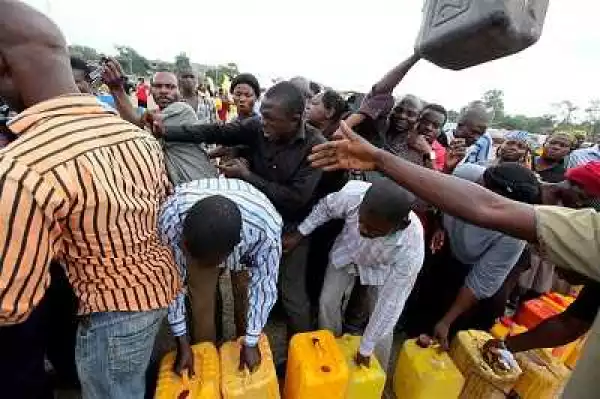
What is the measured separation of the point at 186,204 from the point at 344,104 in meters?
1.80

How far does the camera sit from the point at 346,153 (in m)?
1.36

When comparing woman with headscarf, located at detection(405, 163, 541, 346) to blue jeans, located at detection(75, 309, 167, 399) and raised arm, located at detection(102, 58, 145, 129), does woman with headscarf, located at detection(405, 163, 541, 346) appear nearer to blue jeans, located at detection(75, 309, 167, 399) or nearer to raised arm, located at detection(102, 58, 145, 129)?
blue jeans, located at detection(75, 309, 167, 399)

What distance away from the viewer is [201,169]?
7.89 ft

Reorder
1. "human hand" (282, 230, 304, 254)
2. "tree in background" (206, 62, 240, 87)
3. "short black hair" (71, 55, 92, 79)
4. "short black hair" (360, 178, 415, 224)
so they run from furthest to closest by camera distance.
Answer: "tree in background" (206, 62, 240, 87) → "short black hair" (71, 55, 92, 79) → "human hand" (282, 230, 304, 254) → "short black hair" (360, 178, 415, 224)

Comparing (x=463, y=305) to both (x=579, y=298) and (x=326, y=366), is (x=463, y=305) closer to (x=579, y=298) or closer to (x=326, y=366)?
(x=579, y=298)

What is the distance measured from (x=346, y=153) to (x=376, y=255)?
960mm

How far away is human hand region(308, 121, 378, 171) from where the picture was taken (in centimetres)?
131

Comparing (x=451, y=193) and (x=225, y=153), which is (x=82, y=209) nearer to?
(x=451, y=193)

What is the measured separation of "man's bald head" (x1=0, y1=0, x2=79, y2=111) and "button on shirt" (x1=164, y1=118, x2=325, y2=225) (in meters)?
1.09

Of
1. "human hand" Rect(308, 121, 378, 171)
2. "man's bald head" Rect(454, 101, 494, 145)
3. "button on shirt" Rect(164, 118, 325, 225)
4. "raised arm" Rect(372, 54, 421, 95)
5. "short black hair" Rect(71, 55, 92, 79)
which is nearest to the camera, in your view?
"human hand" Rect(308, 121, 378, 171)

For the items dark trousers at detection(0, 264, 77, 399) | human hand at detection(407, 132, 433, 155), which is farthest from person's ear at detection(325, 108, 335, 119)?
dark trousers at detection(0, 264, 77, 399)

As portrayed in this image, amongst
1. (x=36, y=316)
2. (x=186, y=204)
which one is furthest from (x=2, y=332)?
(x=186, y=204)

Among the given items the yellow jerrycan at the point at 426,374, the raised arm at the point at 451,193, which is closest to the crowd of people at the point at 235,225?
the raised arm at the point at 451,193

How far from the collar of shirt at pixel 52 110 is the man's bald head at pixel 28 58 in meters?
0.05
